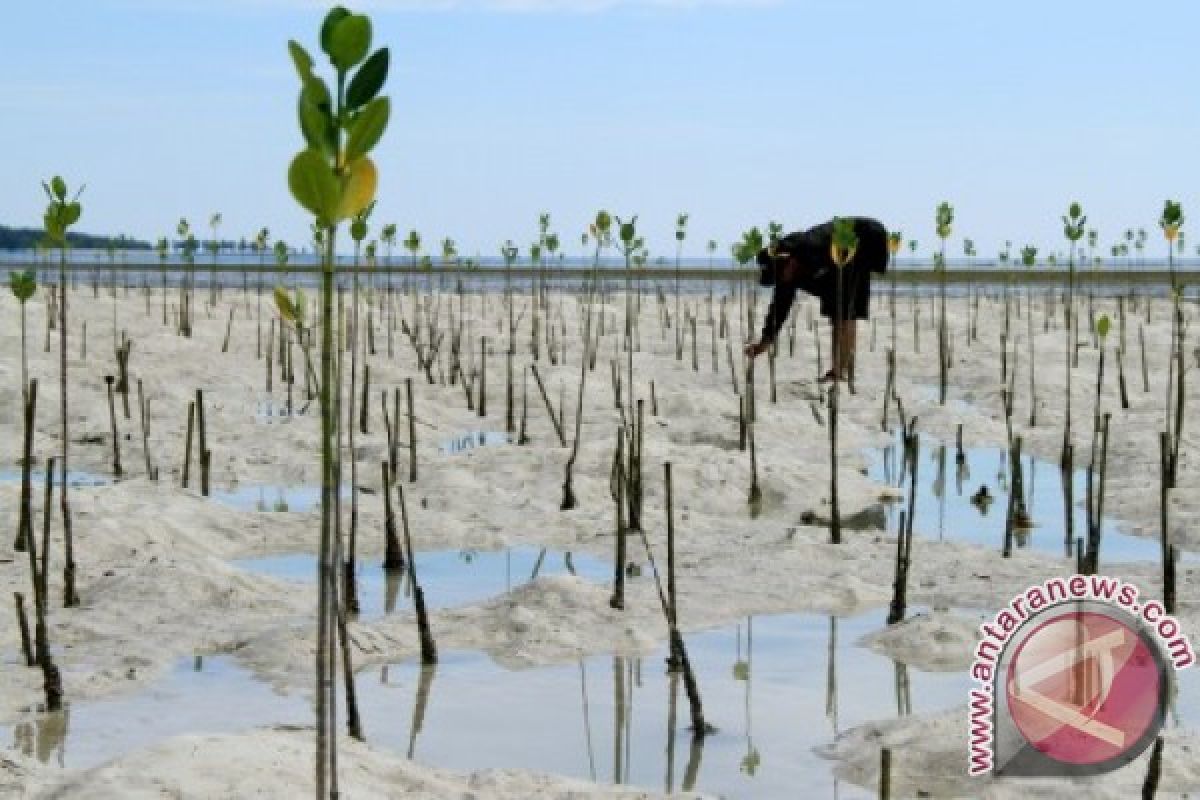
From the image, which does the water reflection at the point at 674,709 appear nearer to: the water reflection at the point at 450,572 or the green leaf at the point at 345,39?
the water reflection at the point at 450,572

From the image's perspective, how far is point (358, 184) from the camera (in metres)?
2.27

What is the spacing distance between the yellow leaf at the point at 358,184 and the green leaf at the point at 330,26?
0.16 metres

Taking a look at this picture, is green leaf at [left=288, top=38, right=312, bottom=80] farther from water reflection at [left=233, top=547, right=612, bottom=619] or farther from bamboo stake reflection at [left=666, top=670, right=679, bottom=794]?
water reflection at [left=233, top=547, right=612, bottom=619]

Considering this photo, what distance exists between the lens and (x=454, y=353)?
38.4 feet

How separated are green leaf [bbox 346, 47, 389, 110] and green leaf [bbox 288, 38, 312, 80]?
6 centimetres

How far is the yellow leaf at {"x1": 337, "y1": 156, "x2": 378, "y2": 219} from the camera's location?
2262 mm

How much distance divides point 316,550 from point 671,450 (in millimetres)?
2277

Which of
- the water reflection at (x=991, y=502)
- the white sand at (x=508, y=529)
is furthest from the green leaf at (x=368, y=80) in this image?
the water reflection at (x=991, y=502)

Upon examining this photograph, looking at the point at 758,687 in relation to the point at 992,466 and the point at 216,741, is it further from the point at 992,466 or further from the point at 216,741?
the point at 992,466

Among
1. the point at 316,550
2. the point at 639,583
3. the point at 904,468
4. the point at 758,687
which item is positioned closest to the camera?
the point at 758,687

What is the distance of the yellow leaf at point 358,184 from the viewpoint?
2.26 metres

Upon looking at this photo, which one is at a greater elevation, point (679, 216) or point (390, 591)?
point (679, 216)

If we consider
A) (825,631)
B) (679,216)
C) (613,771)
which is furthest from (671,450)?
(679,216)

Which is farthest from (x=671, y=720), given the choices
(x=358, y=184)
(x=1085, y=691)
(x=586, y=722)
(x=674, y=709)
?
(x=358, y=184)
